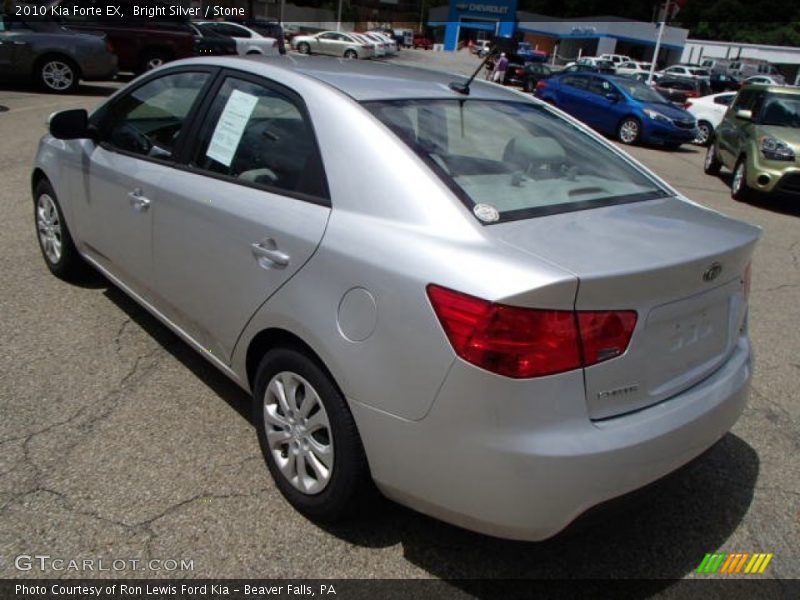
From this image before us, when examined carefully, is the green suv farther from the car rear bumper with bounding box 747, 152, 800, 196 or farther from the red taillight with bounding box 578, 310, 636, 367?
the red taillight with bounding box 578, 310, 636, 367

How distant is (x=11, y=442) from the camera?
2.80m

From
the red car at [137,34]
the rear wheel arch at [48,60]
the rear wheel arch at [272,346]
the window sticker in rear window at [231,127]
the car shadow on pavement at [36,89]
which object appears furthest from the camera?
the red car at [137,34]

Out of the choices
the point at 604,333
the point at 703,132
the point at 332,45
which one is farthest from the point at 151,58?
the point at 332,45

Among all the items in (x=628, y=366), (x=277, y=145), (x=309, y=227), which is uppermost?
(x=277, y=145)

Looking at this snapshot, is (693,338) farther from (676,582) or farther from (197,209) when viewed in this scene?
(197,209)

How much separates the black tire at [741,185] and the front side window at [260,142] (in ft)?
29.1

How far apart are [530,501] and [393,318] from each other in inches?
25.8

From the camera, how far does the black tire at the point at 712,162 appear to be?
1197cm

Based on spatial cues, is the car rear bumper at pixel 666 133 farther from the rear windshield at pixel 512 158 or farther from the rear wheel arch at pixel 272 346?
the rear wheel arch at pixel 272 346

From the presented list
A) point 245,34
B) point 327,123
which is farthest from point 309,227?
point 245,34

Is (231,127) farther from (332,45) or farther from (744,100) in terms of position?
(332,45)

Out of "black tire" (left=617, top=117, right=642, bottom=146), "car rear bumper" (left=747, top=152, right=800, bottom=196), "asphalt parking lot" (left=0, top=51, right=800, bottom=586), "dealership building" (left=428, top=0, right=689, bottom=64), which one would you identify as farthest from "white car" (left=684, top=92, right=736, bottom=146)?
"dealership building" (left=428, top=0, right=689, bottom=64)

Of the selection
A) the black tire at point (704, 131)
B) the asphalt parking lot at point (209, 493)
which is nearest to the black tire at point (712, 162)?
the black tire at point (704, 131)

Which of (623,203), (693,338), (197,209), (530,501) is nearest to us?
(530,501)
